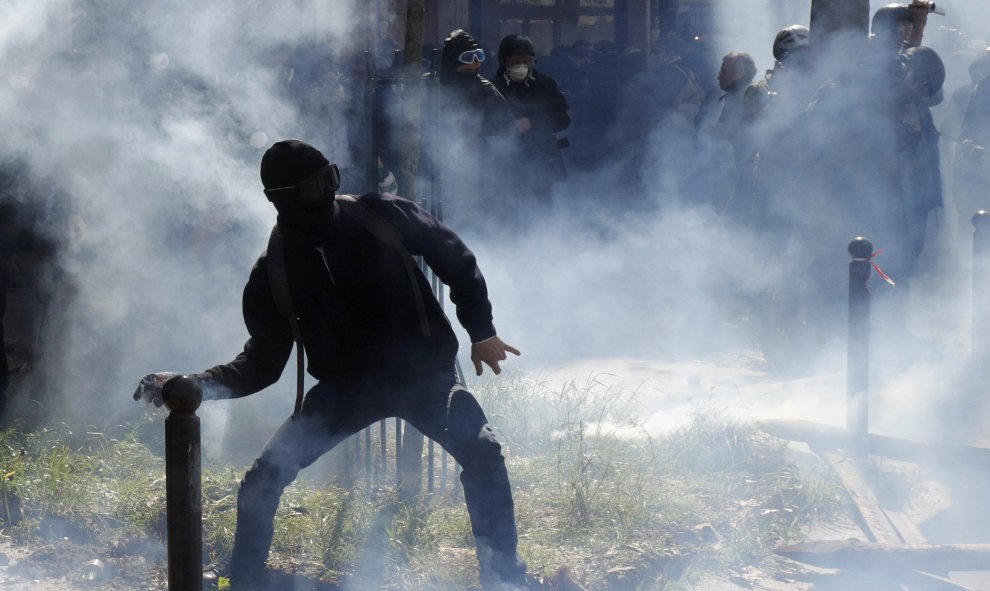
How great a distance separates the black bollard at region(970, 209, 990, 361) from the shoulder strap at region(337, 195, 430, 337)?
4.09m

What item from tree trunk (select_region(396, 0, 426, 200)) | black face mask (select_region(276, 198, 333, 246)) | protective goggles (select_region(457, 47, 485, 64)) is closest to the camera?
black face mask (select_region(276, 198, 333, 246))

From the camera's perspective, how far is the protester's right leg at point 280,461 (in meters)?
3.84

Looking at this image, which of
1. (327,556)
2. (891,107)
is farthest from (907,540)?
(891,107)

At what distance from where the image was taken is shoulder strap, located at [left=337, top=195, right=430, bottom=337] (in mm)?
3807

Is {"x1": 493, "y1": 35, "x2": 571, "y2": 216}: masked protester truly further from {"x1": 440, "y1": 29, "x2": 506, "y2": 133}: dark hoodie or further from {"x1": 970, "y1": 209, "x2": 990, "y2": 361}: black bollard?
{"x1": 970, "y1": 209, "x2": 990, "y2": 361}: black bollard

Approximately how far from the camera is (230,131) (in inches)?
244

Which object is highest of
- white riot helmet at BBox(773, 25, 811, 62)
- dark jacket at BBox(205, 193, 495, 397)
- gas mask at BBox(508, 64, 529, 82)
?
white riot helmet at BBox(773, 25, 811, 62)

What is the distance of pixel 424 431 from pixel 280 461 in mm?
513

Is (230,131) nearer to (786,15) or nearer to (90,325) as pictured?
(90,325)

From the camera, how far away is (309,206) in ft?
12.1

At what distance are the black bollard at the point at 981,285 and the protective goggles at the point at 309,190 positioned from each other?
4.49 m

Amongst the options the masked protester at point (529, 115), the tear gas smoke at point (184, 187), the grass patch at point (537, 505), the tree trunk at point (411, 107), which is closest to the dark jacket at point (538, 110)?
the masked protester at point (529, 115)

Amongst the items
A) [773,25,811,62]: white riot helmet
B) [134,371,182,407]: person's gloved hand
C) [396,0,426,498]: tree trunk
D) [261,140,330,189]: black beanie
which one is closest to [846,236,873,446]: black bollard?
[396,0,426,498]: tree trunk

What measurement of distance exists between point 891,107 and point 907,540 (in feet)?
12.1
